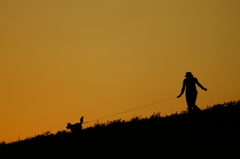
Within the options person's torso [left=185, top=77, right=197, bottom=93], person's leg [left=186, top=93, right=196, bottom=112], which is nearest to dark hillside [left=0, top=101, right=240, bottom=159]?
person's leg [left=186, top=93, right=196, bottom=112]

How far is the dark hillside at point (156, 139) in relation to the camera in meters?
12.5

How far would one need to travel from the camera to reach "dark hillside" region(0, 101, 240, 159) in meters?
12.5

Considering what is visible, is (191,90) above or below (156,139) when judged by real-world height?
above

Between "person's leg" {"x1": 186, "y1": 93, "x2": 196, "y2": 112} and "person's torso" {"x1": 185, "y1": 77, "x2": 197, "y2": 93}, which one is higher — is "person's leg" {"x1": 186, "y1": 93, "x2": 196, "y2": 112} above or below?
below

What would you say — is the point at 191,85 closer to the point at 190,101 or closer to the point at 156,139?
the point at 190,101

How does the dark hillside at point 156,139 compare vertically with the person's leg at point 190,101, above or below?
below

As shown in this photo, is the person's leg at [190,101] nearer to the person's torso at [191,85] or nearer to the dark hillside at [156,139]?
the person's torso at [191,85]

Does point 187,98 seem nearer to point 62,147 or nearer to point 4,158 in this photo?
point 62,147

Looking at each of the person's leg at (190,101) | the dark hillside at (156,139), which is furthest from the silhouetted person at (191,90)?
the dark hillside at (156,139)

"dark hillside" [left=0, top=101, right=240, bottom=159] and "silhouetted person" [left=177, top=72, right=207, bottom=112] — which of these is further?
"silhouetted person" [left=177, top=72, right=207, bottom=112]

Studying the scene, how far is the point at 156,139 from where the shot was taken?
14.4 metres

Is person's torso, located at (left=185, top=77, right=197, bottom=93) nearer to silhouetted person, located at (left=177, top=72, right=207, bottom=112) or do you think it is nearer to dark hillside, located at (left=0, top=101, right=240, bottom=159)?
silhouetted person, located at (left=177, top=72, right=207, bottom=112)

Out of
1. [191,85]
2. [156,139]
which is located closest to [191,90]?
[191,85]

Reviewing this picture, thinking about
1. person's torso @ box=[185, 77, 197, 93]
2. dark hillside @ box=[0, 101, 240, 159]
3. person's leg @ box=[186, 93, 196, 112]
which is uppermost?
person's torso @ box=[185, 77, 197, 93]
